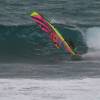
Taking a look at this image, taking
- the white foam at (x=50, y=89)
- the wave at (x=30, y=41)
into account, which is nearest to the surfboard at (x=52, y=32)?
the wave at (x=30, y=41)

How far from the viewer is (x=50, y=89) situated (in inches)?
336

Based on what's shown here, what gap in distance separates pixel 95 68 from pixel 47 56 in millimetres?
3695

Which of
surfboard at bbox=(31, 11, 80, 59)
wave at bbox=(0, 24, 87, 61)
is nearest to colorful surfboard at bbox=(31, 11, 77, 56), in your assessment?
surfboard at bbox=(31, 11, 80, 59)

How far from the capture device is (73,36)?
16.9 meters

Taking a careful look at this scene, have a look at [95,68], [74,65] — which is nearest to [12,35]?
[74,65]

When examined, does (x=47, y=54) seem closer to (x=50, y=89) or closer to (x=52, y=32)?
(x=52, y=32)

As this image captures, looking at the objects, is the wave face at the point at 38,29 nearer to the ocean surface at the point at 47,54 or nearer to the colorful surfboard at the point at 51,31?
the ocean surface at the point at 47,54

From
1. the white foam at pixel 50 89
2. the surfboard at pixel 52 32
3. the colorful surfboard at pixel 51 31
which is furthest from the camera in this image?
the colorful surfboard at pixel 51 31

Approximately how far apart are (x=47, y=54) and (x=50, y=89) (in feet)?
24.5

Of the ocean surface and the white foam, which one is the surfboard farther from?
the white foam

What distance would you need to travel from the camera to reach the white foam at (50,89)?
801 centimetres

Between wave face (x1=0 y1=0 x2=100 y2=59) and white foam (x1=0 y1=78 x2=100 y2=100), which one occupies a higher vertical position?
white foam (x1=0 y1=78 x2=100 y2=100)

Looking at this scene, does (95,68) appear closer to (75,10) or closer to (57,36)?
(57,36)

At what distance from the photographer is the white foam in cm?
801
